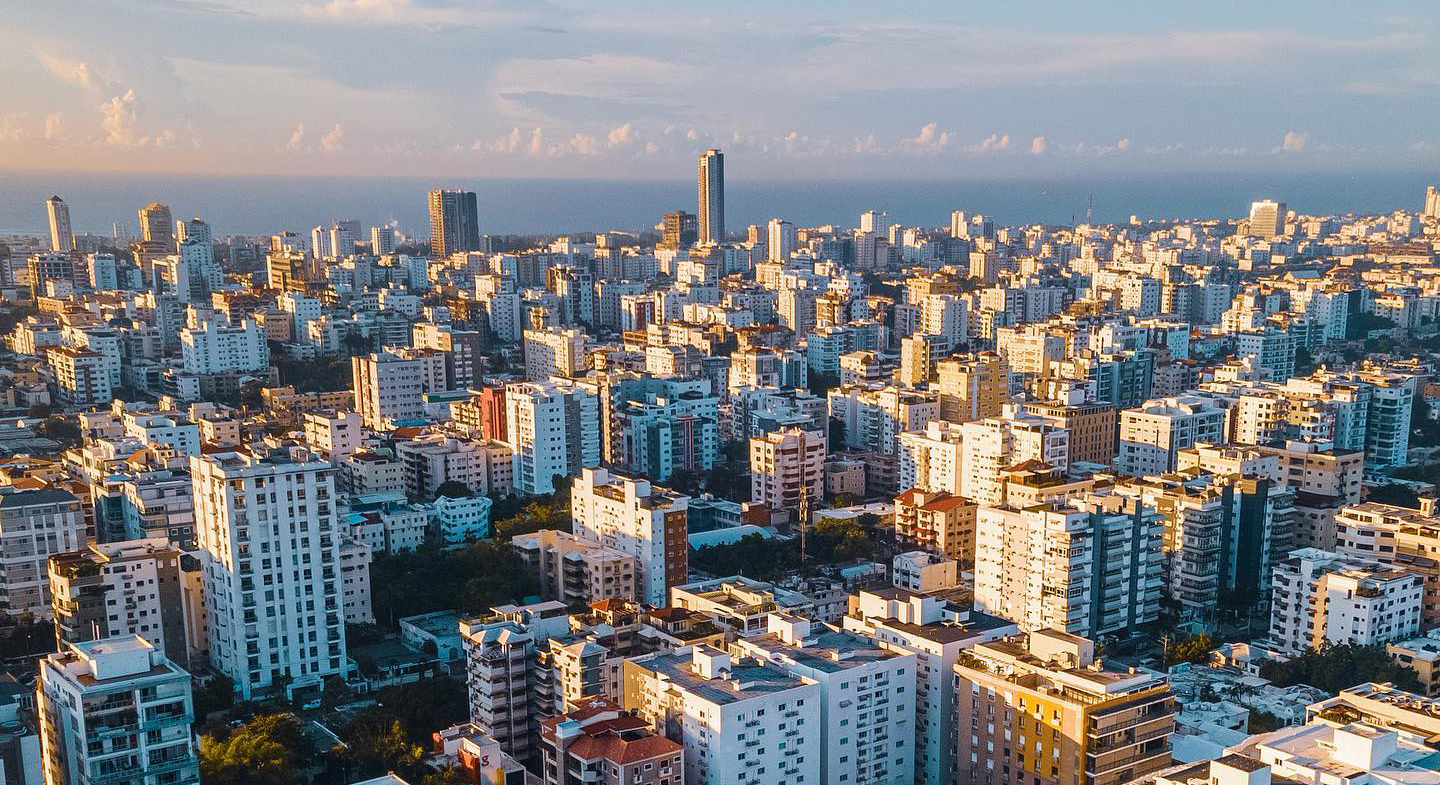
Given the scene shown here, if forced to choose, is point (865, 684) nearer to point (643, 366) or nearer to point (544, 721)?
point (544, 721)

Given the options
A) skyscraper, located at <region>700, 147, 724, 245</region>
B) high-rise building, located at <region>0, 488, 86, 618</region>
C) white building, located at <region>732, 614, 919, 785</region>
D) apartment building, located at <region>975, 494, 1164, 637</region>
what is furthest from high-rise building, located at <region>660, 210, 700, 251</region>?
white building, located at <region>732, 614, 919, 785</region>

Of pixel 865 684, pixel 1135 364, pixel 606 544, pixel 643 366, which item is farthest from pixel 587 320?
pixel 865 684

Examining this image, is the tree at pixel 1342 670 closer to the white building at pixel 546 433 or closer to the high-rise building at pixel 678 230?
the white building at pixel 546 433

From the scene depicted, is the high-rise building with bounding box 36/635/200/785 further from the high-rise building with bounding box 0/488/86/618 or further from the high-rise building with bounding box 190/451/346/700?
the high-rise building with bounding box 0/488/86/618

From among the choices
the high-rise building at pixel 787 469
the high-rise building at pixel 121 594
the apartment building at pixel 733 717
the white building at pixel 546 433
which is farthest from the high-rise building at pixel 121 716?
the white building at pixel 546 433

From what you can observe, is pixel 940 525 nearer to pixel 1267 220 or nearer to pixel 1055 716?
pixel 1055 716

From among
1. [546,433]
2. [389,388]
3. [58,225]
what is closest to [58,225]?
[58,225]
